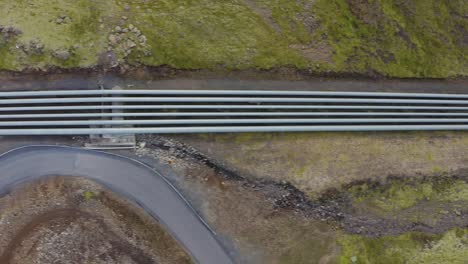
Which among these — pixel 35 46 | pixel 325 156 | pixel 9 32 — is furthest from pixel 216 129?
pixel 9 32

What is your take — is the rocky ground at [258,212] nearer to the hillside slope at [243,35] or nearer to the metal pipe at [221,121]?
the metal pipe at [221,121]

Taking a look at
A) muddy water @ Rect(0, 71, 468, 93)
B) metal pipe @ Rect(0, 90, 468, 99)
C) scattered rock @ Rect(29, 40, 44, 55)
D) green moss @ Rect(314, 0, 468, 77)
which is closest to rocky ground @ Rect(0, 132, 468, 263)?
metal pipe @ Rect(0, 90, 468, 99)

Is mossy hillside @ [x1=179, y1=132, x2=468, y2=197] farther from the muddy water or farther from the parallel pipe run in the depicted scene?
the muddy water

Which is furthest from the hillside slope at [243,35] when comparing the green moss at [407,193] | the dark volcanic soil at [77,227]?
the dark volcanic soil at [77,227]

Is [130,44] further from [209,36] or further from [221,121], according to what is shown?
[221,121]

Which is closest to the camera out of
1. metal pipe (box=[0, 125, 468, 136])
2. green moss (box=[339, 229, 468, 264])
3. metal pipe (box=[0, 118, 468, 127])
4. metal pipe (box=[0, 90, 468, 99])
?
metal pipe (box=[0, 125, 468, 136])

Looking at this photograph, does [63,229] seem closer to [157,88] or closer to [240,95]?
[157,88]
